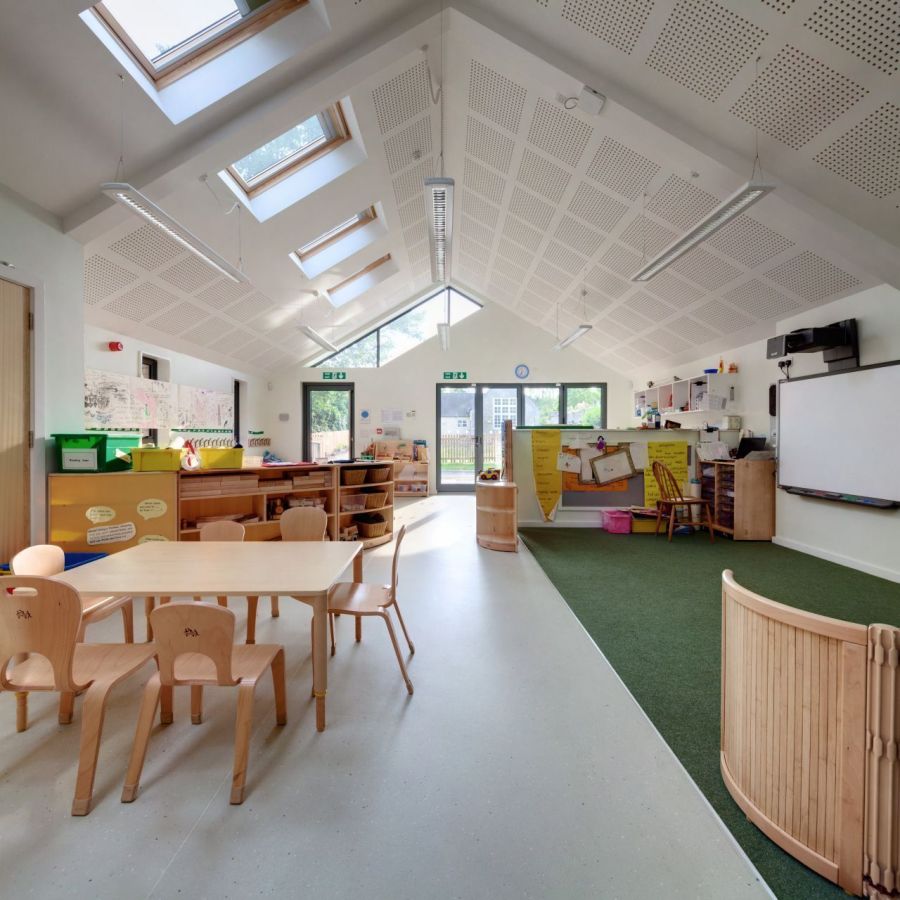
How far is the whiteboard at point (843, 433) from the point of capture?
3.93m

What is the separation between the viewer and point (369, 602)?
2520 mm

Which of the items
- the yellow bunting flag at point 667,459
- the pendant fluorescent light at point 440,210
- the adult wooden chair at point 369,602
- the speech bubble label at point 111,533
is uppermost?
the pendant fluorescent light at point 440,210

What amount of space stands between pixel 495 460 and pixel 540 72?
6.92 m

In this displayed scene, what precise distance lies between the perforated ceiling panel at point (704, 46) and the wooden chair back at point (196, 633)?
→ 4334mm

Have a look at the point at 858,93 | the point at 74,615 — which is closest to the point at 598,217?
the point at 858,93

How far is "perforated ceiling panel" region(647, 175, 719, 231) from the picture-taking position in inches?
163

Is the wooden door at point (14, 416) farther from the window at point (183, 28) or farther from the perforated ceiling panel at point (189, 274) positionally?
the window at point (183, 28)

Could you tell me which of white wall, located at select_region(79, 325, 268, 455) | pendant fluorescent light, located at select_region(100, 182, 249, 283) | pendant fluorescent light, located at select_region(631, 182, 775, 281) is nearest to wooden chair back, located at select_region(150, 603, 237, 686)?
pendant fluorescent light, located at select_region(100, 182, 249, 283)

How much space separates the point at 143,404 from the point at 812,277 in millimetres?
7737

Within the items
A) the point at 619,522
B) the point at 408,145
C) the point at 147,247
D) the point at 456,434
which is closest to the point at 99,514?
the point at 147,247

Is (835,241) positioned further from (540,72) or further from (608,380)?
(608,380)

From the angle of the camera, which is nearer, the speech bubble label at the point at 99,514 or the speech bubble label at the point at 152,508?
the speech bubble label at the point at 99,514

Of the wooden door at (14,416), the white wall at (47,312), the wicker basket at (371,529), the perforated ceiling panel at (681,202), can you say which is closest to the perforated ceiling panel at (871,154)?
the perforated ceiling panel at (681,202)

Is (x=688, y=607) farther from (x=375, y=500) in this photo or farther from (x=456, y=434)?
(x=456, y=434)
